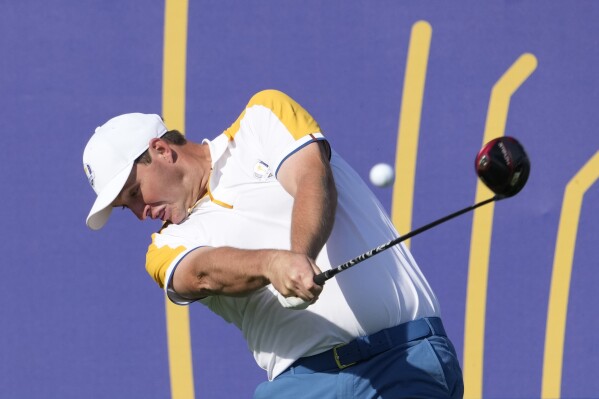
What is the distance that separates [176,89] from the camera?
4.26 metres

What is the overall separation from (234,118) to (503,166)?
1895 millimetres

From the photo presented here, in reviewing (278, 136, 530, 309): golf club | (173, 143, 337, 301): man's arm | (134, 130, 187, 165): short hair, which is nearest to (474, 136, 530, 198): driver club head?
(278, 136, 530, 309): golf club

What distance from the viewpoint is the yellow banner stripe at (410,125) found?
4.33 metres

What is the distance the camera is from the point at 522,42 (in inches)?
174

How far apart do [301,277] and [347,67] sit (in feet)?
7.14

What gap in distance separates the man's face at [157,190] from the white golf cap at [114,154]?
0.03 m

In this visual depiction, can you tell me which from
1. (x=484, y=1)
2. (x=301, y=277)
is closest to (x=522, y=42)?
(x=484, y=1)

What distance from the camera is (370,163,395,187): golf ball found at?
4.20 m

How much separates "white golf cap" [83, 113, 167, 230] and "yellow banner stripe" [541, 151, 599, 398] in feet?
6.34

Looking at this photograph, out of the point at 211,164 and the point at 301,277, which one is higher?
the point at 211,164

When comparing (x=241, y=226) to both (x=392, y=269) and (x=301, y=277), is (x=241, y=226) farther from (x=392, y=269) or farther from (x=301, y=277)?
(x=301, y=277)

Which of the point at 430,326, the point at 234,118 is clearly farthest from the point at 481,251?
the point at 430,326

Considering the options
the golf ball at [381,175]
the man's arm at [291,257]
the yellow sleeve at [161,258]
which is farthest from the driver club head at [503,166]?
the golf ball at [381,175]

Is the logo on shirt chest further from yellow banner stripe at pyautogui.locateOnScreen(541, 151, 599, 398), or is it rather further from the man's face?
yellow banner stripe at pyautogui.locateOnScreen(541, 151, 599, 398)
